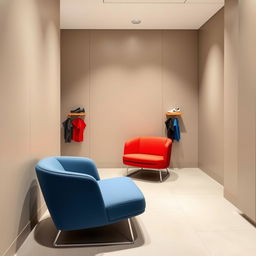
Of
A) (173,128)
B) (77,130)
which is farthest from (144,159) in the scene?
(77,130)

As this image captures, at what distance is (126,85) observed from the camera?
6.38 m

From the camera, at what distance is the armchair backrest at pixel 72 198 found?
2.53 meters

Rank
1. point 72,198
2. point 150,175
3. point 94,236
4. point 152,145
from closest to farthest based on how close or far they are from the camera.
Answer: point 72,198, point 94,236, point 150,175, point 152,145

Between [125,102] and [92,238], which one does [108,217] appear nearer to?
[92,238]

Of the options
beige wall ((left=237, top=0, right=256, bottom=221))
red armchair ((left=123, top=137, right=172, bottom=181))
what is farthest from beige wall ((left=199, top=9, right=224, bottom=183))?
beige wall ((left=237, top=0, right=256, bottom=221))

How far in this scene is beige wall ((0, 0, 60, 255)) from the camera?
232 cm

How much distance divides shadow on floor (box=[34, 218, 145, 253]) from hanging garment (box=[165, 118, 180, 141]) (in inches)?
131

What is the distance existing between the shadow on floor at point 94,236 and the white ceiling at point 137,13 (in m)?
3.59

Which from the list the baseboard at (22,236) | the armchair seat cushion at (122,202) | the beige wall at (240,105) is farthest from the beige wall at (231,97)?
the baseboard at (22,236)

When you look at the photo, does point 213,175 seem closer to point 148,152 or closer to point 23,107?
point 148,152

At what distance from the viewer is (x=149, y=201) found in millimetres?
4043

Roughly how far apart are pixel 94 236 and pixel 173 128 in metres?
3.74

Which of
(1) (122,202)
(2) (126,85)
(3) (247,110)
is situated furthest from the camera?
(2) (126,85)

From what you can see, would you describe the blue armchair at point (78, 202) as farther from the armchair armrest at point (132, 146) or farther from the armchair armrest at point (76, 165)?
the armchair armrest at point (132, 146)
